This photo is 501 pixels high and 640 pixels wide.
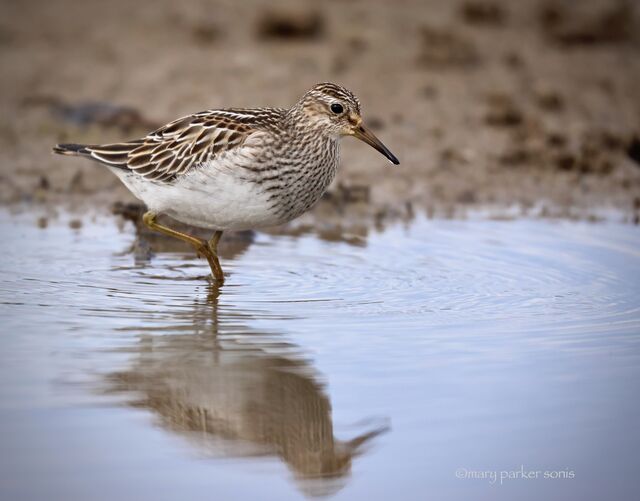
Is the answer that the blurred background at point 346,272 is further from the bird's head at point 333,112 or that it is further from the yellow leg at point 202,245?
the bird's head at point 333,112

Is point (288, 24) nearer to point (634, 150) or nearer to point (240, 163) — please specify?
point (634, 150)

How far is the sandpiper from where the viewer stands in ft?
25.8

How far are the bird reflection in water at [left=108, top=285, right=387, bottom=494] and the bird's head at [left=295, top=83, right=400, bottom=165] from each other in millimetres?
2123

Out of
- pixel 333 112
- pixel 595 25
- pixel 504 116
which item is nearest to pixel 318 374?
pixel 333 112

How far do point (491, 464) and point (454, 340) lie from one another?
196cm

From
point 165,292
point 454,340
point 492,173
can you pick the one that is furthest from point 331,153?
point 492,173

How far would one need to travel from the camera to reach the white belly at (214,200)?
784 cm

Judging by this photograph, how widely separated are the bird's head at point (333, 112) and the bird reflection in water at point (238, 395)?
212 cm

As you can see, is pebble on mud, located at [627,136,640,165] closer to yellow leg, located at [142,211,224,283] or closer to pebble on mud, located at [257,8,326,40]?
pebble on mud, located at [257,8,326,40]

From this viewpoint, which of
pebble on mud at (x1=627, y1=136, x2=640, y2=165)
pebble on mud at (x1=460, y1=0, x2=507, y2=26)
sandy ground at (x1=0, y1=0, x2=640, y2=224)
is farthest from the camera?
pebble on mud at (x1=460, y1=0, x2=507, y2=26)

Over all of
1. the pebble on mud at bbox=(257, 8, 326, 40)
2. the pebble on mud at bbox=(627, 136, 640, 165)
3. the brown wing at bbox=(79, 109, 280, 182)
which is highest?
the pebble on mud at bbox=(257, 8, 326, 40)

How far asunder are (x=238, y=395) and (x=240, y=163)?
9.02 ft

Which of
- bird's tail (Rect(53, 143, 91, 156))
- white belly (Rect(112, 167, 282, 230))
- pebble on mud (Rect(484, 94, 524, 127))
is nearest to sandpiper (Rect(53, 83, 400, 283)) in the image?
white belly (Rect(112, 167, 282, 230))

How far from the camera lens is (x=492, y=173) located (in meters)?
12.8
